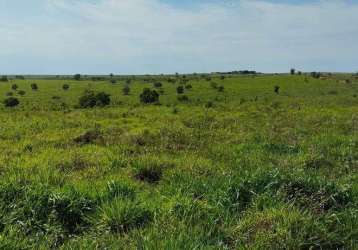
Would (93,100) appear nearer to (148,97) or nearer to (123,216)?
(148,97)

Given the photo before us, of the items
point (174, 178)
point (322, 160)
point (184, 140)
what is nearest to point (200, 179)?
point (174, 178)

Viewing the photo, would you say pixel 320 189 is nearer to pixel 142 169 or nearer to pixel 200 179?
pixel 200 179

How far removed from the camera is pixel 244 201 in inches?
310

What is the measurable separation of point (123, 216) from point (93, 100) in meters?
33.4

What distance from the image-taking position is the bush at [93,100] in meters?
38.9

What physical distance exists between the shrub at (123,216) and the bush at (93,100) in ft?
104

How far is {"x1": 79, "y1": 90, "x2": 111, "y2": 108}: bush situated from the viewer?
3888 centimetres

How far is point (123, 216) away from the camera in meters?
6.80

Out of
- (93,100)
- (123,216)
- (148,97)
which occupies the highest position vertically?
(123,216)

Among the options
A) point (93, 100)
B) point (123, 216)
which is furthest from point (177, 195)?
point (93, 100)

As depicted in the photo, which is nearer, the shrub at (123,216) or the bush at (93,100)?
the shrub at (123,216)

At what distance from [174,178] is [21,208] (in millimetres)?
3070

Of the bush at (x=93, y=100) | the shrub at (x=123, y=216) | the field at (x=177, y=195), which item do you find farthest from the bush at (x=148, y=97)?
the shrub at (x=123, y=216)

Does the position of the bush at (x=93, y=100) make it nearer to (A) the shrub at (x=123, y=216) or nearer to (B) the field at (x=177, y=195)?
(B) the field at (x=177, y=195)
